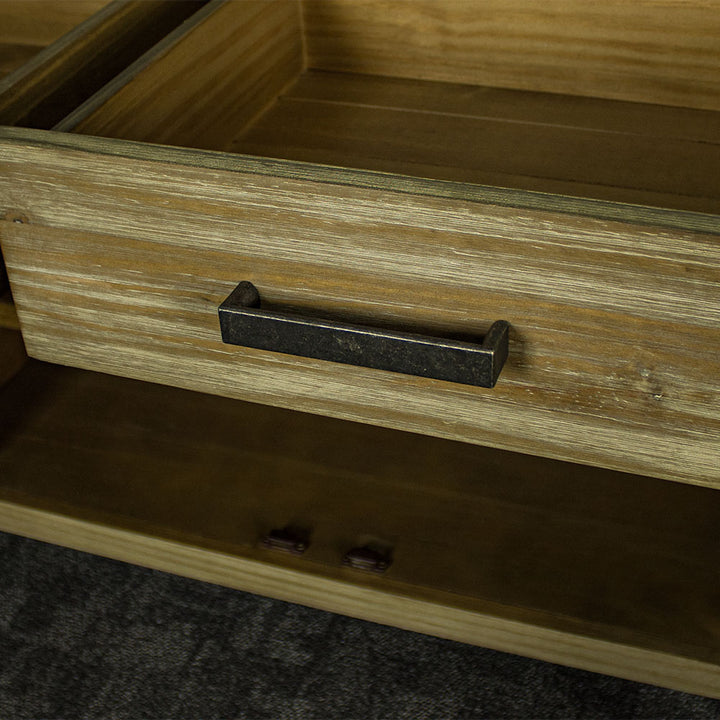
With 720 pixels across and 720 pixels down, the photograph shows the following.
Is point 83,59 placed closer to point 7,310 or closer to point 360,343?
point 7,310

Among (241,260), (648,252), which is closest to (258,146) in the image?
(241,260)

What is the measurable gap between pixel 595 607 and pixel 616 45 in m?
0.44

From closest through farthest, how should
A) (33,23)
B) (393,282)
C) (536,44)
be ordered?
(393,282)
(536,44)
(33,23)

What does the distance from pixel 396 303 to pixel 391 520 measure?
0.74ft

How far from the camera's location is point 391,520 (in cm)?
63

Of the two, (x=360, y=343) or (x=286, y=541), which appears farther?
(x=286, y=541)

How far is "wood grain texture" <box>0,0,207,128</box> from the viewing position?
0.55 metres

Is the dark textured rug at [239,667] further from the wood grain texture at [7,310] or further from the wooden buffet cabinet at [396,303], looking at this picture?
the wood grain texture at [7,310]

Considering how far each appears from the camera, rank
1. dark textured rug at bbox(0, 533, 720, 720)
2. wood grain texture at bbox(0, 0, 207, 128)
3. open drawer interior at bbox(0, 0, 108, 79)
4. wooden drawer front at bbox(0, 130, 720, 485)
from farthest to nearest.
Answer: open drawer interior at bbox(0, 0, 108, 79) < dark textured rug at bbox(0, 533, 720, 720) < wood grain texture at bbox(0, 0, 207, 128) < wooden drawer front at bbox(0, 130, 720, 485)

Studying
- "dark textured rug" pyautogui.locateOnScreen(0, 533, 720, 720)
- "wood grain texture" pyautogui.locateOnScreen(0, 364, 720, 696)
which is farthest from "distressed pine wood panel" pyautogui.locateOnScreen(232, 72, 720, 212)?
"dark textured rug" pyautogui.locateOnScreen(0, 533, 720, 720)

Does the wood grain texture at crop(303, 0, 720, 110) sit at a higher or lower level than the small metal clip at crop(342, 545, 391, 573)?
higher

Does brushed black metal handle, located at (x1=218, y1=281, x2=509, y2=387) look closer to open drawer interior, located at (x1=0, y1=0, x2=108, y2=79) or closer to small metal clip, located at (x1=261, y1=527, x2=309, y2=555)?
small metal clip, located at (x1=261, y1=527, x2=309, y2=555)

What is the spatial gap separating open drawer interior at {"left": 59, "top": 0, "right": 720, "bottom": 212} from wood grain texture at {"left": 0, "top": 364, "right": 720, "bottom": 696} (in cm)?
22

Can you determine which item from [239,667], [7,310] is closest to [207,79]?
[7,310]
